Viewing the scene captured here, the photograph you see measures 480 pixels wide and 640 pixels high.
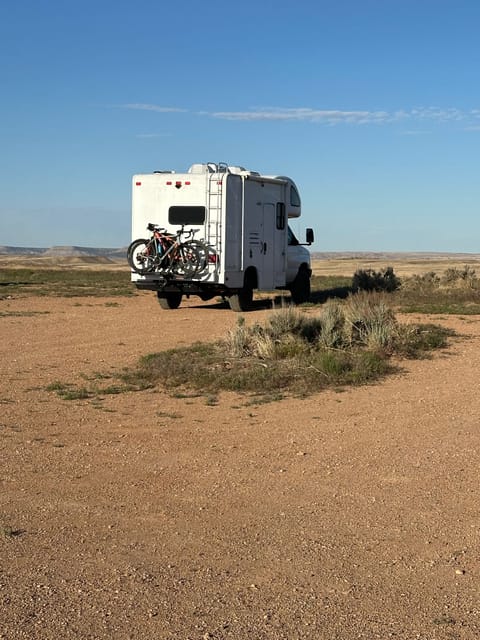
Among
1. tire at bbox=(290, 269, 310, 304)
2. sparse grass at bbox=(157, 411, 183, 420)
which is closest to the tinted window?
tire at bbox=(290, 269, 310, 304)

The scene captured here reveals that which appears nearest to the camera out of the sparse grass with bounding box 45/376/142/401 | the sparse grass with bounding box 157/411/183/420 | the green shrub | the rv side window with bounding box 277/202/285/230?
the sparse grass with bounding box 157/411/183/420

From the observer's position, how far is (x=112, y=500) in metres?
6.24

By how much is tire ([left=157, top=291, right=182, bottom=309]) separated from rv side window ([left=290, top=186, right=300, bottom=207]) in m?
3.85

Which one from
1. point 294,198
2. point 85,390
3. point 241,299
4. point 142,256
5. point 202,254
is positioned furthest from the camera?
point 294,198

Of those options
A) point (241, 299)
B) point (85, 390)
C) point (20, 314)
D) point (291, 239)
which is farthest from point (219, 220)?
point (85, 390)

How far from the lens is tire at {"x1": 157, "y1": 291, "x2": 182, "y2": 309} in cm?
2108

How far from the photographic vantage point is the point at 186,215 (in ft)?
62.3

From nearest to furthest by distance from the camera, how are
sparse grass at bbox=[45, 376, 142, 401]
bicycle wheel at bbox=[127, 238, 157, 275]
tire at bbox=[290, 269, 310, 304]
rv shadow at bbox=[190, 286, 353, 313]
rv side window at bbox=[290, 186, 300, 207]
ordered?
sparse grass at bbox=[45, 376, 142, 401]
bicycle wheel at bbox=[127, 238, 157, 275]
rv shadow at bbox=[190, 286, 353, 313]
rv side window at bbox=[290, 186, 300, 207]
tire at bbox=[290, 269, 310, 304]

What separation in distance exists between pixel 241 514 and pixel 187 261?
13.3m

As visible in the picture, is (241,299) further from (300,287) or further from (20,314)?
(20,314)

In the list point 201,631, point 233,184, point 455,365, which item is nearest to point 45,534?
point 201,631

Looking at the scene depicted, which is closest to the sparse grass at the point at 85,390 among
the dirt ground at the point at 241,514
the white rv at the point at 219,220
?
the dirt ground at the point at 241,514

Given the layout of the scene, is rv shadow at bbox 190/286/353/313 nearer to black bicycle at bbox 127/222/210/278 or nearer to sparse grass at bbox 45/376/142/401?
black bicycle at bbox 127/222/210/278

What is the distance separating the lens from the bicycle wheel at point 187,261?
18.9 meters
